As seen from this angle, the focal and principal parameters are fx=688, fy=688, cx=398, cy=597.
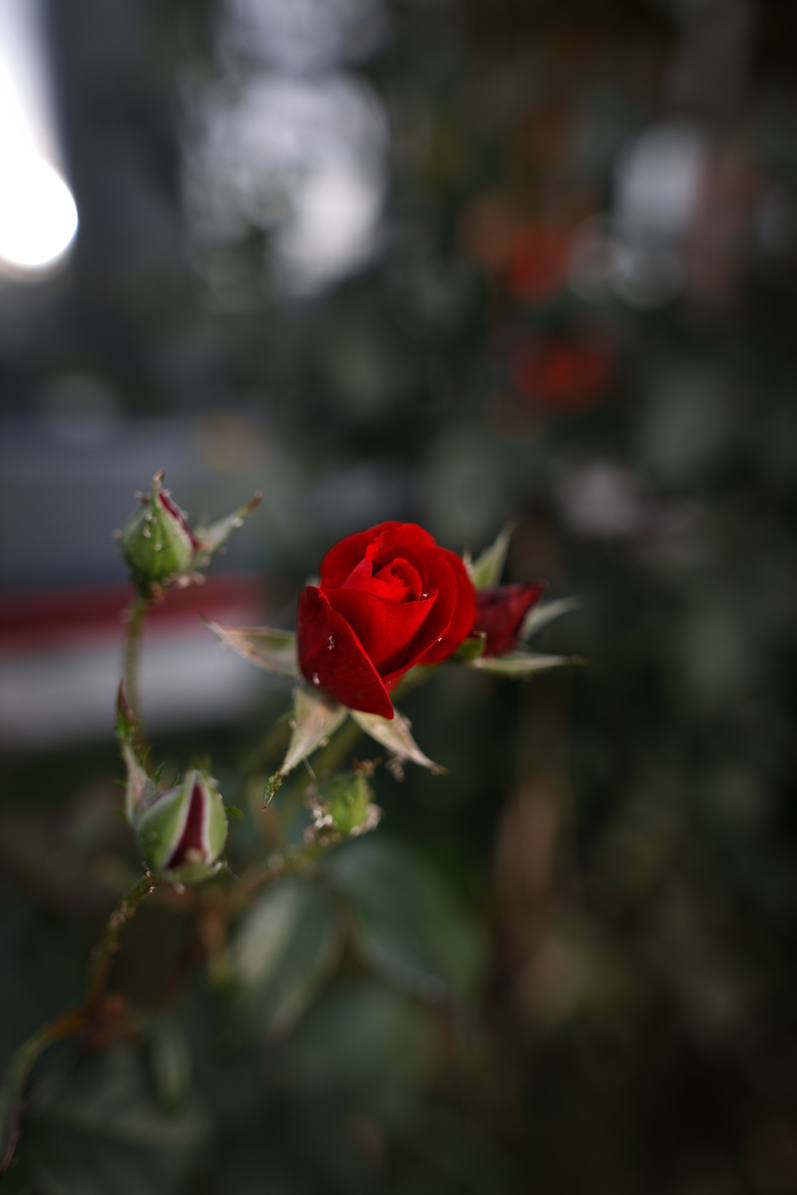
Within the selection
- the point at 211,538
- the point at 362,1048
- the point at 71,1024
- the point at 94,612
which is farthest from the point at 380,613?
the point at 94,612

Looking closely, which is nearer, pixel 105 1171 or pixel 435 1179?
pixel 105 1171

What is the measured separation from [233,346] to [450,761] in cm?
55

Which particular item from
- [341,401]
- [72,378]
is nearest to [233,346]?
[341,401]

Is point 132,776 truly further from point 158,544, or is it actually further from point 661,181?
point 661,181

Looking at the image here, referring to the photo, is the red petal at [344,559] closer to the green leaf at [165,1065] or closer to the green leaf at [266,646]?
the green leaf at [266,646]

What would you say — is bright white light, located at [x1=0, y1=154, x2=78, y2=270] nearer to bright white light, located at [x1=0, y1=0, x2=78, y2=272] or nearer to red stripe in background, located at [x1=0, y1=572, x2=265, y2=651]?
bright white light, located at [x1=0, y1=0, x2=78, y2=272]

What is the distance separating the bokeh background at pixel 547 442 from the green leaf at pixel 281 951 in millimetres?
161

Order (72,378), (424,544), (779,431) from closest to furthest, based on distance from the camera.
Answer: (424,544) → (779,431) → (72,378)

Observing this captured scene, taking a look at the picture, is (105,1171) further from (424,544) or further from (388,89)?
(388,89)

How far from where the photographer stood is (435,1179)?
68 cm

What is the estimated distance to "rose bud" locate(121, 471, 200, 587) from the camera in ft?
0.86

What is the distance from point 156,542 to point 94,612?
151 cm

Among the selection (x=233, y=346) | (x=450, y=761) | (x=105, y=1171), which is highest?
(x=233, y=346)

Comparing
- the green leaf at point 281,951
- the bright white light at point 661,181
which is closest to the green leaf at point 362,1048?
the green leaf at point 281,951
